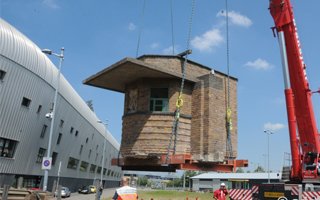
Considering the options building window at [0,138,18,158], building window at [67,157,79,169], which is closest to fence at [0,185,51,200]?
building window at [0,138,18,158]

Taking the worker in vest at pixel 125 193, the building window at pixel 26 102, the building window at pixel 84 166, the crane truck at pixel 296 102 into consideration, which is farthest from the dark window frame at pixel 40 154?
the worker in vest at pixel 125 193

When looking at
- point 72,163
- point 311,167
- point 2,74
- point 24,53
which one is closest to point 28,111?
point 24,53

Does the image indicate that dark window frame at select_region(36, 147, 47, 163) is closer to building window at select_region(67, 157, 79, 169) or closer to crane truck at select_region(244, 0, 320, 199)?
building window at select_region(67, 157, 79, 169)

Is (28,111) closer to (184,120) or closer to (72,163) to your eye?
(72,163)

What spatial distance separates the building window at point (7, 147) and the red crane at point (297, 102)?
3006 cm

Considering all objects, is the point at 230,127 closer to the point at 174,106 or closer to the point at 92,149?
the point at 174,106

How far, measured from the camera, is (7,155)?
131ft

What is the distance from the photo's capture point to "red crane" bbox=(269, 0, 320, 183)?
15.5 metres

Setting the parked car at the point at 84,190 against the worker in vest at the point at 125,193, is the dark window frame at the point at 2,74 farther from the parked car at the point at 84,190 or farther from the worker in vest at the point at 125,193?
the parked car at the point at 84,190

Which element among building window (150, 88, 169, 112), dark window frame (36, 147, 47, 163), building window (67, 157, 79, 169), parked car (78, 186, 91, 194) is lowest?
parked car (78, 186, 91, 194)

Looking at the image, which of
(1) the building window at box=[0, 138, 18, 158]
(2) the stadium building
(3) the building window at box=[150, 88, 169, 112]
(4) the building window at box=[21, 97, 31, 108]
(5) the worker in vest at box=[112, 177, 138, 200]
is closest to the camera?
(5) the worker in vest at box=[112, 177, 138, 200]

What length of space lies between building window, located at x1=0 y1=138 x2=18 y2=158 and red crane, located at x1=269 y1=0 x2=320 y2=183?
98.6 ft

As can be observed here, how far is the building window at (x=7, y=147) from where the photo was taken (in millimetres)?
38397

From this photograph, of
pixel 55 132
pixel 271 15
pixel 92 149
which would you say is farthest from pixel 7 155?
pixel 92 149
